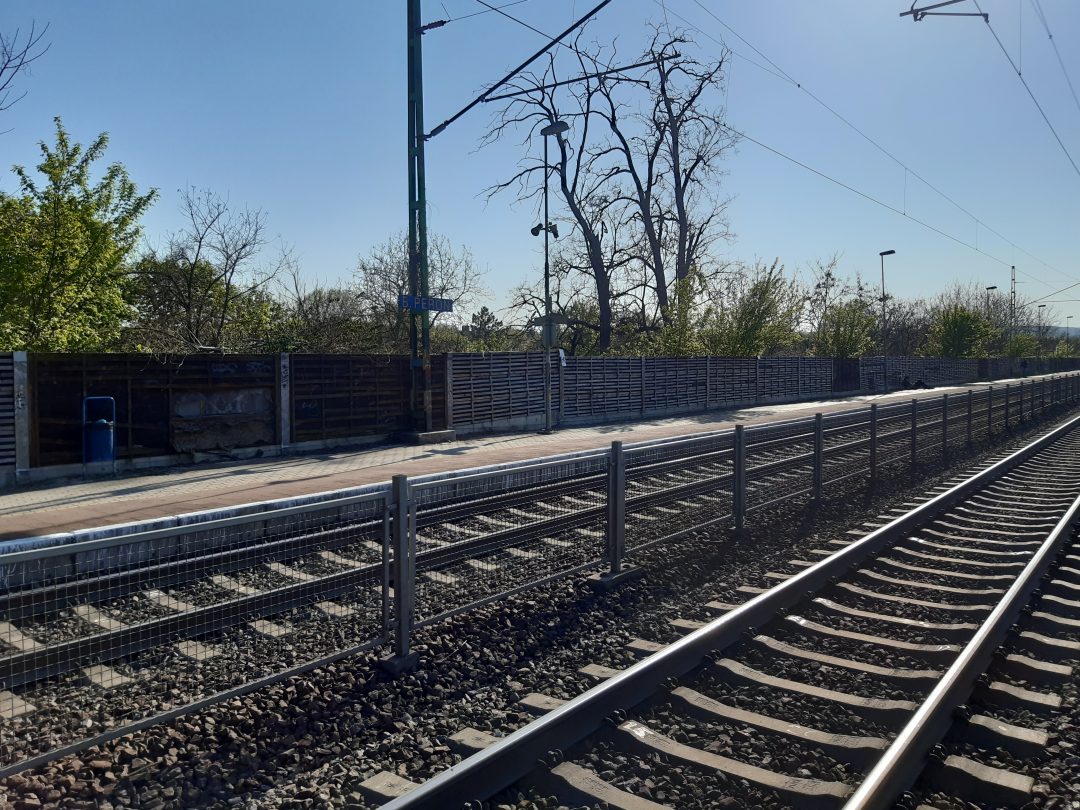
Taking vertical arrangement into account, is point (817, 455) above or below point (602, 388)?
below

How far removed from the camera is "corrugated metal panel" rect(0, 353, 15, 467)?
1338 cm

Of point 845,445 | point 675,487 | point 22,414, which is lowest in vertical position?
point 675,487

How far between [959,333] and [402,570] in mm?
76786

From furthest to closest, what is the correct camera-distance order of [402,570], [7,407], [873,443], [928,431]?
1. [928,431]
2. [7,407]
3. [873,443]
4. [402,570]

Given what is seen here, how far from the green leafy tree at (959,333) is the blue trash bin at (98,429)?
237 feet

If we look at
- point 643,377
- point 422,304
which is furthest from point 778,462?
point 643,377

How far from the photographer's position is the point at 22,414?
44.6 feet

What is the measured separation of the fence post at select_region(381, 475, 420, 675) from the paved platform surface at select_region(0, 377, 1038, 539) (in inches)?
203

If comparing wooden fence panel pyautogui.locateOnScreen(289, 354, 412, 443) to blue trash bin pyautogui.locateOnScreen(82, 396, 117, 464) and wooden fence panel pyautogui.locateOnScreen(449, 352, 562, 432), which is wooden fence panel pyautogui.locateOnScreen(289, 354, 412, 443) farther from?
blue trash bin pyautogui.locateOnScreen(82, 396, 117, 464)

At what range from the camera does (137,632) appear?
3.98m

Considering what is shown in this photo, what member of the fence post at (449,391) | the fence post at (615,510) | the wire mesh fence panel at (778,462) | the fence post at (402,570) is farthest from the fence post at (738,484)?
the fence post at (449,391)

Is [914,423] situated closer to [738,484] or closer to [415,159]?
[738,484]

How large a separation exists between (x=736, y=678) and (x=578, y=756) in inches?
52.8

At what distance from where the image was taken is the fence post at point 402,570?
4.95m
